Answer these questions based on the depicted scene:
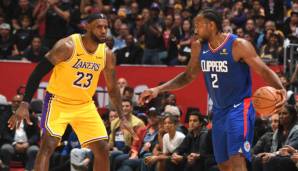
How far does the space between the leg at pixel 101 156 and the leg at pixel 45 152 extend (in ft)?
1.56

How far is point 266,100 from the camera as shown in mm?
8125

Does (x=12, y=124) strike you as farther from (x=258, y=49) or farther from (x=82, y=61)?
(x=258, y=49)

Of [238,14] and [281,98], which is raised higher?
[238,14]

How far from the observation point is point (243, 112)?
322 inches

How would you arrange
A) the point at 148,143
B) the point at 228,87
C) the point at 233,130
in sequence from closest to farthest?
1. the point at 233,130
2. the point at 228,87
3. the point at 148,143

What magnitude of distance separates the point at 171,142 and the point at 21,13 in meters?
8.23

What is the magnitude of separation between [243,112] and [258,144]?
3.39 m

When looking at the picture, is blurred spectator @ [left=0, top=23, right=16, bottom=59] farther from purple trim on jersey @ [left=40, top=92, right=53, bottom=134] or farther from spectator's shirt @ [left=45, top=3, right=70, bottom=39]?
purple trim on jersey @ [left=40, top=92, right=53, bottom=134]

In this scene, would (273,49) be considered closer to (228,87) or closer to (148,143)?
(148,143)

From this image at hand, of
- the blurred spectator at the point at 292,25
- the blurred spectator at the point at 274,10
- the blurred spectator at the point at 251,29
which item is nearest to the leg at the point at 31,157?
the blurred spectator at the point at 251,29

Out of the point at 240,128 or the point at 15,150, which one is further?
the point at 15,150

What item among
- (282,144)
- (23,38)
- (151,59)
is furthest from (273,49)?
(23,38)

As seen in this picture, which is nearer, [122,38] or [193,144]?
[193,144]

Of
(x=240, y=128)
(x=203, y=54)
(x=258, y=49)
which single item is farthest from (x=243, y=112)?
(x=258, y=49)
